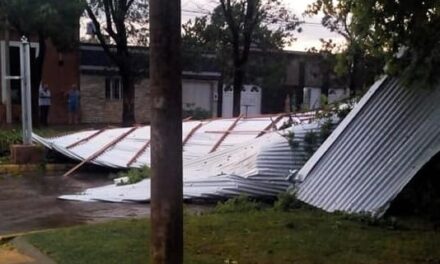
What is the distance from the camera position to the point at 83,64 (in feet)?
115

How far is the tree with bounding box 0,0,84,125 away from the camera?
2345 cm

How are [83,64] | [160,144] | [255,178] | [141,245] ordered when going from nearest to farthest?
[160,144]
[141,245]
[255,178]
[83,64]

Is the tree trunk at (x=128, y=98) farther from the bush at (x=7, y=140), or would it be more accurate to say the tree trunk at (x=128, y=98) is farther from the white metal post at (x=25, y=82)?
the white metal post at (x=25, y=82)

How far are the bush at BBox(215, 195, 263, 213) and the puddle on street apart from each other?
2.29 ft

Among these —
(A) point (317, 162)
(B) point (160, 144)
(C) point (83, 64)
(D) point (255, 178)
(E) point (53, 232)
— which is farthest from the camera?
(C) point (83, 64)

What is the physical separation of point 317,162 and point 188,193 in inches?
87.1

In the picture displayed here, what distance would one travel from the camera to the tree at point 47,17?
76.9 ft

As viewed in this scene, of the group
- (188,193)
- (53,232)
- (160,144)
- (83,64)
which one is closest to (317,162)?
(188,193)

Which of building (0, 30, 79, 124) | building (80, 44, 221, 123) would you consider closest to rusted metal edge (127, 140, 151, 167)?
building (0, 30, 79, 124)

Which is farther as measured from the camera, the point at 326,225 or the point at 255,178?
the point at 255,178

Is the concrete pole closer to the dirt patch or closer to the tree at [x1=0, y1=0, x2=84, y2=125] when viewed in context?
the tree at [x1=0, y1=0, x2=84, y2=125]

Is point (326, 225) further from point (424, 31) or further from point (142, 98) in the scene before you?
point (142, 98)

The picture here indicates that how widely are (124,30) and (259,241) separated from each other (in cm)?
2272

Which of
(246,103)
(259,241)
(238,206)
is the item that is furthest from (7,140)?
(246,103)
